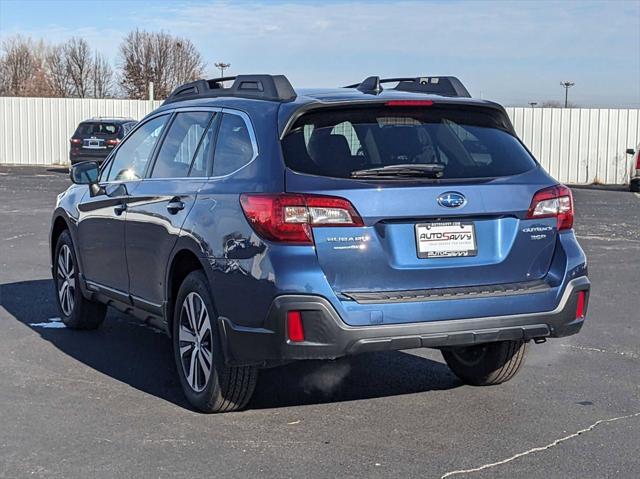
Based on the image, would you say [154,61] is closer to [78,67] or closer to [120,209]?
[78,67]

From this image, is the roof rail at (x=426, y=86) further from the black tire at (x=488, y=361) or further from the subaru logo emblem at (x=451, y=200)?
the black tire at (x=488, y=361)

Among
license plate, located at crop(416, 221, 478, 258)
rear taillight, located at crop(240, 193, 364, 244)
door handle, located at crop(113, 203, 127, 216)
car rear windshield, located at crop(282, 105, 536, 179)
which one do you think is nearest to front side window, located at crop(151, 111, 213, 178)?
door handle, located at crop(113, 203, 127, 216)

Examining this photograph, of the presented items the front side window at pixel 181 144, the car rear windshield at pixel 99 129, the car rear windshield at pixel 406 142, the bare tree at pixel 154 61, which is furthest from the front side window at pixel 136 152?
the bare tree at pixel 154 61

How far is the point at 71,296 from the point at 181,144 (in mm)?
2250

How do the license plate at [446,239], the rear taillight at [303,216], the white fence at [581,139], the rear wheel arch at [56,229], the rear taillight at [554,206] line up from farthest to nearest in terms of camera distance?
the white fence at [581,139], the rear wheel arch at [56,229], the rear taillight at [554,206], the license plate at [446,239], the rear taillight at [303,216]

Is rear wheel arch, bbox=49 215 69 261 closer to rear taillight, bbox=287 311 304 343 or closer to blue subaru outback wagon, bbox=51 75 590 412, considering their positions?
blue subaru outback wagon, bbox=51 75 590 412

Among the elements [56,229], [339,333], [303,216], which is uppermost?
[303,216]

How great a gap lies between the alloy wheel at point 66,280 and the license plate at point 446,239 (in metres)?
3.66

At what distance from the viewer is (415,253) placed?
16.1 feet

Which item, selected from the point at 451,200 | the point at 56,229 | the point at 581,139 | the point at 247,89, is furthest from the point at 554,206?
the point at 581,139

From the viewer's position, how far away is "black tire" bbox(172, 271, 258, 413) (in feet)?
17.3

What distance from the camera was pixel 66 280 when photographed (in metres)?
7.88

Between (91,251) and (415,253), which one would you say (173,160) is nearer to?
(91,251)

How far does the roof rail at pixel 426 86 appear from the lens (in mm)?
5913
